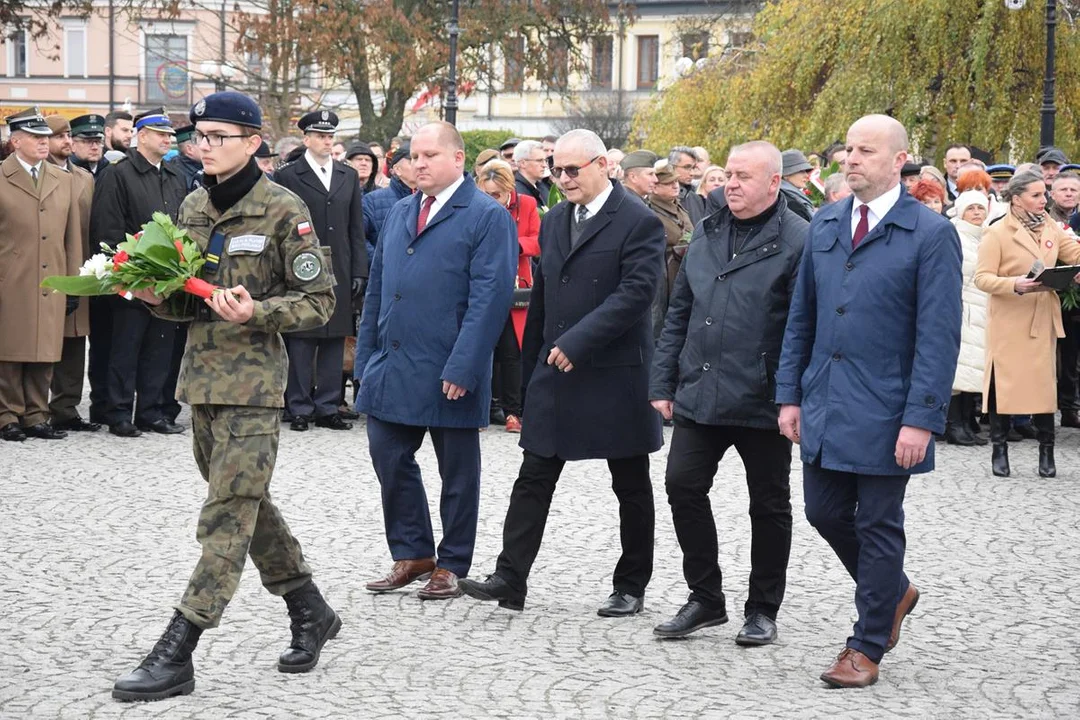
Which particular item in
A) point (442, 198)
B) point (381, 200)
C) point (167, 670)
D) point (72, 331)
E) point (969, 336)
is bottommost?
point (167, 670)

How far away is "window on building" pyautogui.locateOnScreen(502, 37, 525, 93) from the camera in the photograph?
1549 inches

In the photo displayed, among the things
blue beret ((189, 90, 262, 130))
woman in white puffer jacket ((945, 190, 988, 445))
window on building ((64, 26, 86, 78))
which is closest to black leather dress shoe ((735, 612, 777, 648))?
blue beret ((189, 90, 262, 130))

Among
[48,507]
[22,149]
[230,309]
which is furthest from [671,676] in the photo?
[22,149]

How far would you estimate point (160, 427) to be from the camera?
40.0 ft

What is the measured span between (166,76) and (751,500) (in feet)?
176

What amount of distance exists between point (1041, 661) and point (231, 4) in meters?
53.2

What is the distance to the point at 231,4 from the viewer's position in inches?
2223

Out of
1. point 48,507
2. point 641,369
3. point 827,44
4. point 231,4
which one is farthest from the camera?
point 231,4

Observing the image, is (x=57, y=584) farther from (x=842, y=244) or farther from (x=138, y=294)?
(x=842, y=244)

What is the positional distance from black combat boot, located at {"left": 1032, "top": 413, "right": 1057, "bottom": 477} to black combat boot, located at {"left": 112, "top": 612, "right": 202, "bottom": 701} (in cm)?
707

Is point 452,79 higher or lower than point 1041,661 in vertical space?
higher

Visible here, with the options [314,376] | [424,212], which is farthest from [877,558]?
[314,376]

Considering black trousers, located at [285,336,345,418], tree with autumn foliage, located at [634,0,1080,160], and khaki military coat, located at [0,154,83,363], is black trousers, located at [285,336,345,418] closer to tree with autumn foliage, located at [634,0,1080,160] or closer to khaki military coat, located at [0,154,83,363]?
khaki military coat, located at [0,154,83,363]

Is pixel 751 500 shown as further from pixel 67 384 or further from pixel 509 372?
pixel 67 384
